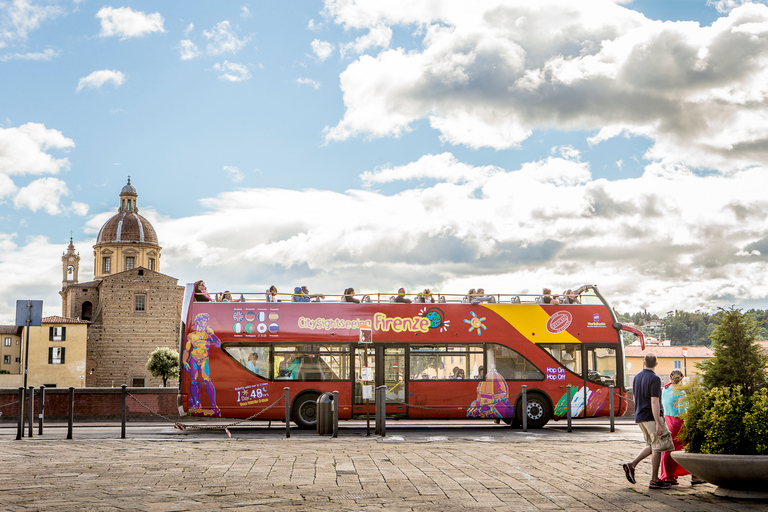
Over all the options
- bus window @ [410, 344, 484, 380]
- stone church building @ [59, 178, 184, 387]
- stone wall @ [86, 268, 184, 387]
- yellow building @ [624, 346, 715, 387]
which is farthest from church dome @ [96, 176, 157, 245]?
bus window @ [410, 344, 484, 380]

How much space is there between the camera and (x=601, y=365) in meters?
19.5

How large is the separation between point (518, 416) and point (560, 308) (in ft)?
A: 9.60

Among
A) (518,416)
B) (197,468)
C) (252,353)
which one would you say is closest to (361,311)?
(252,353)

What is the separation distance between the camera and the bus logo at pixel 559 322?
19422 mm

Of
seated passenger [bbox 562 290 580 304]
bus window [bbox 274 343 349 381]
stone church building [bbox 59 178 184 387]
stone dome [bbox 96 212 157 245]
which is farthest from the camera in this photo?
stone dome [bbox 96 212 157 245]

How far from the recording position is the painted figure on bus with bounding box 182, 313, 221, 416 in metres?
18.7

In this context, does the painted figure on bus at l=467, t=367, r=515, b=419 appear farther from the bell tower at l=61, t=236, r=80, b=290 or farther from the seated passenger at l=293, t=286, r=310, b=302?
the bell tower at l=61, t=236, r=80, b=290

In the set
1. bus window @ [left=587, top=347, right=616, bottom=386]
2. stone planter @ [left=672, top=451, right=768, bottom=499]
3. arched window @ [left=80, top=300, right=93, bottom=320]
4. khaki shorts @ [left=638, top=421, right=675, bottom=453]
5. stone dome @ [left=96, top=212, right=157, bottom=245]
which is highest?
stone dome @ [left=96, top=212, right=157, bottom=245]

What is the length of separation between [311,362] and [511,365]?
4.97m

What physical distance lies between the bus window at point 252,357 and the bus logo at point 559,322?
711cm

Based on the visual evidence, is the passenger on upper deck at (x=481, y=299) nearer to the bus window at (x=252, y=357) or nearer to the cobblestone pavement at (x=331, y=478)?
the bus window at (x=252, y=357)

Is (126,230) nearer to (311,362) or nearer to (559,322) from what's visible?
(311,362)

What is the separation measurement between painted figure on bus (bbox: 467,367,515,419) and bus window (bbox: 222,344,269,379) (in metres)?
5.20

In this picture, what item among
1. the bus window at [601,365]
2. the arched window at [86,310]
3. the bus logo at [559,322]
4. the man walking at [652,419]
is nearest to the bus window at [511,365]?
the bus logo at [559,322]
